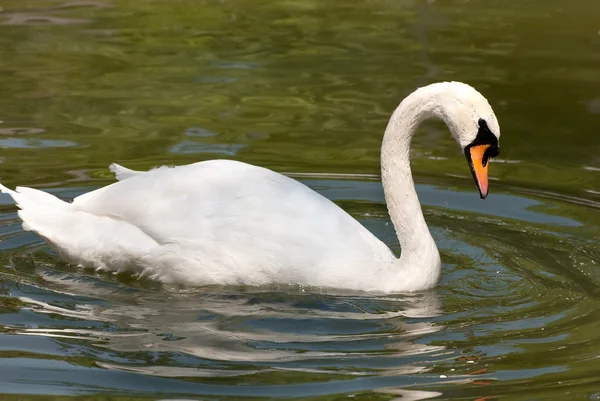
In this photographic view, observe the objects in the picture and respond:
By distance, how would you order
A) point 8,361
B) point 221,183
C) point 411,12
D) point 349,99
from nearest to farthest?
point 8,361, point 221,183, point 349,99, point 411,12

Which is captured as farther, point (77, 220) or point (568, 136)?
point (568, 136)

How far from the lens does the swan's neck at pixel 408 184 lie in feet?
24.4

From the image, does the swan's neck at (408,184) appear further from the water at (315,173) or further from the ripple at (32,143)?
the ripple at (32,143)

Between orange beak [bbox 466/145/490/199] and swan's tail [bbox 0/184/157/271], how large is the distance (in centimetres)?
200

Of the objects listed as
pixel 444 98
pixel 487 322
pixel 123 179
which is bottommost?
pixel 487 322

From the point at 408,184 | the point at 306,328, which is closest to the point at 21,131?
the point at 408,184

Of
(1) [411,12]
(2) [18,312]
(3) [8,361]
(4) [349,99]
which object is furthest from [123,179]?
(1) [411,12]

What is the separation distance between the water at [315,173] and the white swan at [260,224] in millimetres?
150

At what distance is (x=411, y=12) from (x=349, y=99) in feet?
16.2

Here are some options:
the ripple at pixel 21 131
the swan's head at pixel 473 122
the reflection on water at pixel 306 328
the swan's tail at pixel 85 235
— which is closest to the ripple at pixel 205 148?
the ripple at pixel 21 131

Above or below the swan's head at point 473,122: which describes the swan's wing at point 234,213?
below

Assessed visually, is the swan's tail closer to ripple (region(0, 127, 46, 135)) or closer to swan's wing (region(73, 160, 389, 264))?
swan's wing (region(73, 160, 389, 264))

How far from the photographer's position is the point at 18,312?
7.00 metres

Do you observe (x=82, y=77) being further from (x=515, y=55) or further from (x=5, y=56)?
(x=515, y=55)
